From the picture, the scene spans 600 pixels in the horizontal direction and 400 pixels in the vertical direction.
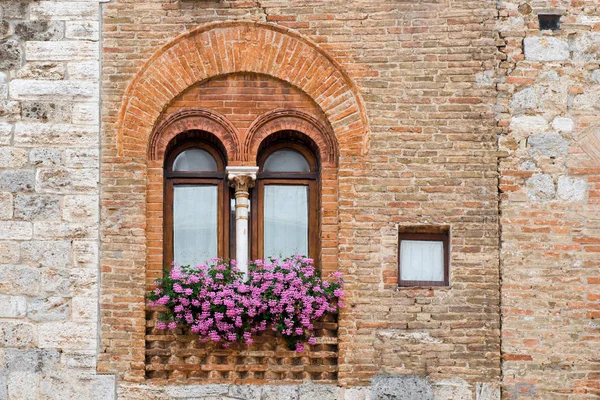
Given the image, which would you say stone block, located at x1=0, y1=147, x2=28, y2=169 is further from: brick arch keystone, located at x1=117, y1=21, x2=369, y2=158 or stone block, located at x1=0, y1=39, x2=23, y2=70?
brick arch keystone, located at x1=117, y1=21, x2=369, y2=158

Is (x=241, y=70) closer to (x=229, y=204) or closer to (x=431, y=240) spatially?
(x=229, y=204)

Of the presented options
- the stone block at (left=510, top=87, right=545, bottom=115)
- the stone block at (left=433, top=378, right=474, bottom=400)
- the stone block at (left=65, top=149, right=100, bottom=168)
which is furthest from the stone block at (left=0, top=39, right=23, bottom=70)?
the stone block at (left=433, top=378, right=474, bottom=400)

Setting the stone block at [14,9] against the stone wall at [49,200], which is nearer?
the stone wall at [49,200]

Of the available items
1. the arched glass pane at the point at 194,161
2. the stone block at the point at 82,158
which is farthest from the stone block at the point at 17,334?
the arched glass pane at the point at 194,161

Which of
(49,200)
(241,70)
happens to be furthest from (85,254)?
(241,70)

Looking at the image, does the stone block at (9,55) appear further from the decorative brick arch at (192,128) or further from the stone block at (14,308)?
the stone block at (14,308)

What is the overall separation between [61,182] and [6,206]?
535 millimetres

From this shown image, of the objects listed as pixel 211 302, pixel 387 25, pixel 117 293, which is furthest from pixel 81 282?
pixel 387 25

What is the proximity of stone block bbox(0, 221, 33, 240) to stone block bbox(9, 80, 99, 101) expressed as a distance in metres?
1.15

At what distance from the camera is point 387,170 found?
9.32 metres

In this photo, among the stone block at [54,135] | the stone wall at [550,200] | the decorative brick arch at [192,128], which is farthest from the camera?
the decorative brick arch at [192,128]

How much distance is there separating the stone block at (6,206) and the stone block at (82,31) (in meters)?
1.57

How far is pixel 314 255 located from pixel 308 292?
1.95 feet

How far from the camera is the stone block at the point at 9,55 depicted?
368 inches
